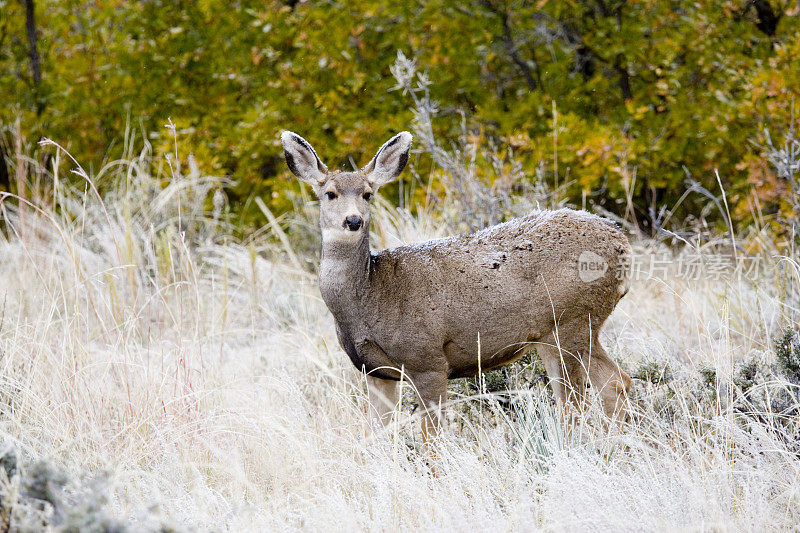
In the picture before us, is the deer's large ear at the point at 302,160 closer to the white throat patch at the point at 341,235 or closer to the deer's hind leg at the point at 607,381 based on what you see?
the white throat patch at the point at 341,235

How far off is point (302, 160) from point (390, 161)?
437mm

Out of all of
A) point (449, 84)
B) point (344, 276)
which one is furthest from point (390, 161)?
point (449, 84)

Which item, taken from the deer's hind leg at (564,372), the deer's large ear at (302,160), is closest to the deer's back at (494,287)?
the deer's hind leg at (564,372)

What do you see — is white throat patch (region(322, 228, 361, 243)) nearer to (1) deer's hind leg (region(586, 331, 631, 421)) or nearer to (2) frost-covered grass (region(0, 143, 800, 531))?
(2) frost-covered grass (region(0, 143, 800, 531))

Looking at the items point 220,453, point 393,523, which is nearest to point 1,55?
point 220,453

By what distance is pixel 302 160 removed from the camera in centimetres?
447

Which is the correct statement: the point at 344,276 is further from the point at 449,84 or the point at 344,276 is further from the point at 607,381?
the point at 449,84

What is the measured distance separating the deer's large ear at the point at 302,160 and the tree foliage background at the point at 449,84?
3.34m

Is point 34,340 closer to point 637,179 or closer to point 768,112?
point 768,112

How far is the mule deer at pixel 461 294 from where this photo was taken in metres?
4.16

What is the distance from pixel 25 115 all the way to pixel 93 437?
759 cm

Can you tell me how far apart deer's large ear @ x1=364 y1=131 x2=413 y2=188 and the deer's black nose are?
455mm

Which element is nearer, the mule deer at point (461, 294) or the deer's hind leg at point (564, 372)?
the mule deer at point (461, 294)

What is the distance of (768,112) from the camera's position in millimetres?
7656
